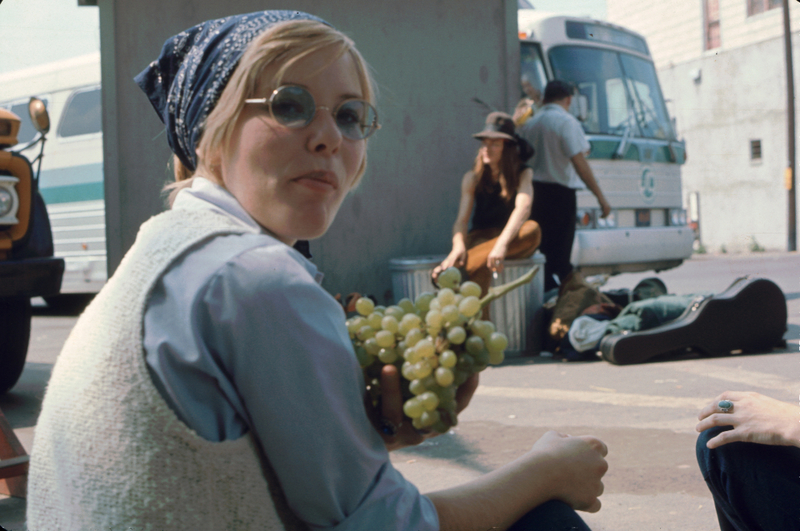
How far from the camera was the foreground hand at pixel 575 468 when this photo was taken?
1117 mm

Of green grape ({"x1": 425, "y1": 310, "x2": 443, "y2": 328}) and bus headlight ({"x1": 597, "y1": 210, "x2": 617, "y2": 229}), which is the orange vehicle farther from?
bus headlight ({"x1": 597, "y1": 210, "x2": 617, "y2": 229})

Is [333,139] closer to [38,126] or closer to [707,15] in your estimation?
[38,126]

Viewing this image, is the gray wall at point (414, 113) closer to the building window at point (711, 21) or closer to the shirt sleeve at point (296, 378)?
the shirt sleeve at point (296, 378)

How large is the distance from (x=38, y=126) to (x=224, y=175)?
4.34m

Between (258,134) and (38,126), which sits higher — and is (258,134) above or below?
below

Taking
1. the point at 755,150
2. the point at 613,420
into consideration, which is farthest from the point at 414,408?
the point at 755,150

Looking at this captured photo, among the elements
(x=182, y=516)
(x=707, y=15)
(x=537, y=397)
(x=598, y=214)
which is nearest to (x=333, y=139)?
(x=182, y=516)

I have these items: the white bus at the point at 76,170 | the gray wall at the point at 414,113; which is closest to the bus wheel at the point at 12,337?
the gray wall at the point at 414,113

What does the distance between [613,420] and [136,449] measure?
321 centimetres

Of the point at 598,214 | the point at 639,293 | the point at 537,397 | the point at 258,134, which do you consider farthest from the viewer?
the point at 598,214

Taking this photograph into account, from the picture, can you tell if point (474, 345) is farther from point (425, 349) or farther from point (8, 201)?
point (8, 201)

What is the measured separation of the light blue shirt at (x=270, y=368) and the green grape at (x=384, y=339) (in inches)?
5.0

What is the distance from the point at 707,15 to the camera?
22984 millimetres

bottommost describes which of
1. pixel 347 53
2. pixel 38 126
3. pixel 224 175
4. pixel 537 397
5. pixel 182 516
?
pixel 537 397
